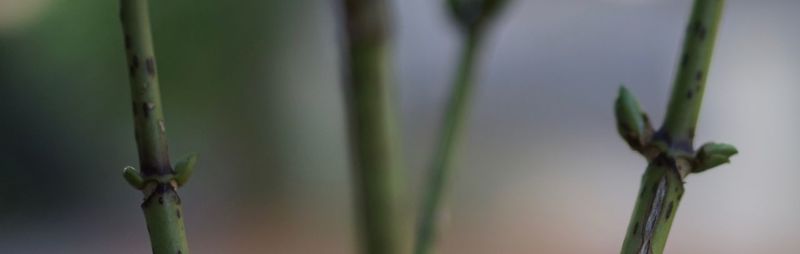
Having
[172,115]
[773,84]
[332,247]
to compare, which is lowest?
[332,247]

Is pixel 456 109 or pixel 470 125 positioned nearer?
pixel 456 109

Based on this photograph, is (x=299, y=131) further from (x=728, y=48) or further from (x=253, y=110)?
(x=728, y=48)

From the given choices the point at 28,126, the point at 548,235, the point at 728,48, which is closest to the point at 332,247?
the point at 548,235

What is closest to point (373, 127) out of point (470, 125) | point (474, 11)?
point (474, 11)

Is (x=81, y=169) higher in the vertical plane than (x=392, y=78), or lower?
lower

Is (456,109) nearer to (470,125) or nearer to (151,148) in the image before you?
(151,148)

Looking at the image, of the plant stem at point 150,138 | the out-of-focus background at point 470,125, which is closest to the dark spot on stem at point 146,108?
the plant stem at point 150,138
